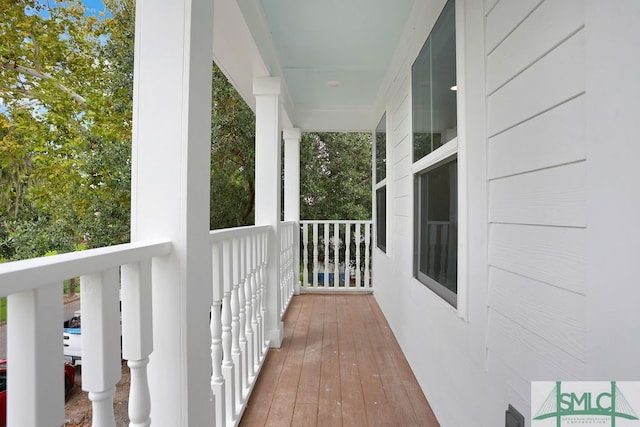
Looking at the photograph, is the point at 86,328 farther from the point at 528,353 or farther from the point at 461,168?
the point at 461,168

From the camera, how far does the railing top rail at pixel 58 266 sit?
0.58 meters

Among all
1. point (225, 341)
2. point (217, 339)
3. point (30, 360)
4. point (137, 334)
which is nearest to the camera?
point (30, 360)

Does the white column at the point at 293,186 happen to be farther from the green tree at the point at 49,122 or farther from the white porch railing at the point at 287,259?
the green tree at the point at 49,122

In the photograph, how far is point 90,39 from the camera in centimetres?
605

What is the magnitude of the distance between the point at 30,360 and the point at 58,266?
0.16m

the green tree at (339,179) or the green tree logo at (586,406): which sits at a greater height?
the green tree at (339,179)

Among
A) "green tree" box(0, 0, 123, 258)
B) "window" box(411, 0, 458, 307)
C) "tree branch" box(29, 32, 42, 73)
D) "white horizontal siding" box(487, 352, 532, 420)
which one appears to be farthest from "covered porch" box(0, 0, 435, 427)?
"tree branch" box(29, 32, 42, 73)

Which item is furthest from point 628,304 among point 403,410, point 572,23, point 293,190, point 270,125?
point 293,190

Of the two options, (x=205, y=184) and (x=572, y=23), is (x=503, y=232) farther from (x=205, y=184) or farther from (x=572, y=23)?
(x=205, y=184)

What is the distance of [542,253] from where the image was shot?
106 cm

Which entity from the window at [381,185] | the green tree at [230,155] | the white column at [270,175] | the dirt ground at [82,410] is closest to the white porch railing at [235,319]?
the white column at [270,175]

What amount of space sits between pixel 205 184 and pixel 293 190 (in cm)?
382

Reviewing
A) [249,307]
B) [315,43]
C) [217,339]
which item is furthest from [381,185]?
[217,339]

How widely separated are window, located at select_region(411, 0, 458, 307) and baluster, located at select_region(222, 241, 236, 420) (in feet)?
3.70
